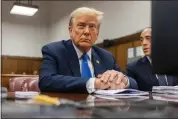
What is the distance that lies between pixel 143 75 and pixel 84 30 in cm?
77

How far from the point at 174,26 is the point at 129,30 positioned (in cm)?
578

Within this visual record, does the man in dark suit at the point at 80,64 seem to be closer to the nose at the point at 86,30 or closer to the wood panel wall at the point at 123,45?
the nose at the point at 86,30

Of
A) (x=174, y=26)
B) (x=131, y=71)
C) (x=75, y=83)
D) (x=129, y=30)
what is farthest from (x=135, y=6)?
(x=174, y=26)

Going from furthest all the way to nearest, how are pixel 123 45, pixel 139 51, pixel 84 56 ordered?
pixel 123 45
pixel 139 51
pixel 84 56

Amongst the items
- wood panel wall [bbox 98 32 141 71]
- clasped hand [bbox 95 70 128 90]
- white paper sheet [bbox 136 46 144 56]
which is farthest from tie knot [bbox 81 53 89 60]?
wood panel wall [bbox 98 32 141 71]

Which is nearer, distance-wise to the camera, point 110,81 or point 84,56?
point 110,81

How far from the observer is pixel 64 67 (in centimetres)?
172

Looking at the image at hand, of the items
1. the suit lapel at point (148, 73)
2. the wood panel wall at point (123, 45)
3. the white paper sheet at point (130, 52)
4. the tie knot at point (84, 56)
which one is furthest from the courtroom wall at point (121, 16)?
the tie knot at point (84, 56)

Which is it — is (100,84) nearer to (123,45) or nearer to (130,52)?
(130,52)

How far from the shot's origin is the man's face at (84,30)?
1.89 meters

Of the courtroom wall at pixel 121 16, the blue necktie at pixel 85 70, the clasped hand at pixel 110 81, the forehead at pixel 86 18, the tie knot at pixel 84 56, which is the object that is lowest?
the clasped hand at pixel 110 81

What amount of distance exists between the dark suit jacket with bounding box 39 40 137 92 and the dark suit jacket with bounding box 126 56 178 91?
1.57 ft

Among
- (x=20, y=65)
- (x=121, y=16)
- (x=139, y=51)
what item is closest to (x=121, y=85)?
(x=139, y=51)

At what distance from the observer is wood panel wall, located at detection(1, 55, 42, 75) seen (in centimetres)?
916
